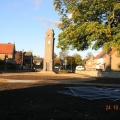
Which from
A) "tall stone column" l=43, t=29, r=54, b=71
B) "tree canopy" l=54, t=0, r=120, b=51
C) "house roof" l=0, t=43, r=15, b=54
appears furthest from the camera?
"house roof" l=0, t=43, r=15, b=54

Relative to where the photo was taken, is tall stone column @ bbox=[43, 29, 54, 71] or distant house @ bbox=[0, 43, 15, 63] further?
distant house @ bbox=[0, 43, 15, 63]

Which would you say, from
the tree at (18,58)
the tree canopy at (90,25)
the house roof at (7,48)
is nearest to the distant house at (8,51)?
the house roof at (7,48)

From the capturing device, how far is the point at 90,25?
35031mm

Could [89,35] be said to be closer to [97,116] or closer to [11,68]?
[97,116]

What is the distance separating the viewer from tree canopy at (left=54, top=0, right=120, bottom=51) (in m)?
35.1

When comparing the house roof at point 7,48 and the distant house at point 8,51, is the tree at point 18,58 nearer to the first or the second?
the distant house at point 8,51

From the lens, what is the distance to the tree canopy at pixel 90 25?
35.1 meters

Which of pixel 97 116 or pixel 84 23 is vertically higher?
pixel 84 23

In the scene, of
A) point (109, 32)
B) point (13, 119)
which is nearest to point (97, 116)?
point (13, 119)

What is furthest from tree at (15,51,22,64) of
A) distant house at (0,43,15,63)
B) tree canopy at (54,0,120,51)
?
tree canopy at (54,0,120,51)

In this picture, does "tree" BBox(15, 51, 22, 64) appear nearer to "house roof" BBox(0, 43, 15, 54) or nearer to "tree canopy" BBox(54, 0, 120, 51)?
"house roof" BBox(0, 43, 15, 54)

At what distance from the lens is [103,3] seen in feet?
124

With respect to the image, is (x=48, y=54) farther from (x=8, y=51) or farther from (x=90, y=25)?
(x=8, y=51)

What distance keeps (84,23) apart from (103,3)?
4224 millimetres
